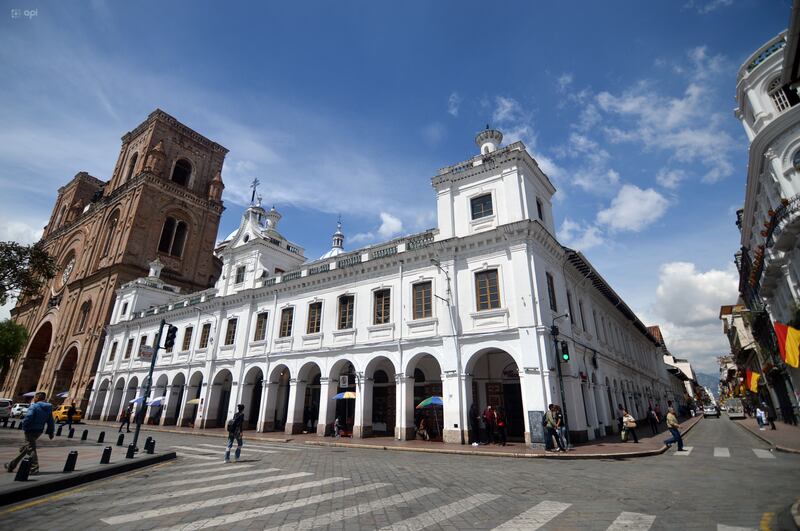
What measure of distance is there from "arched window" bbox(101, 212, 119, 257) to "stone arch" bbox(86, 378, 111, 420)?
1722 cm

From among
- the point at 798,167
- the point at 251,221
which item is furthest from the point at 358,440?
the point at 798,167

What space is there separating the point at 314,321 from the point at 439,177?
451 inches

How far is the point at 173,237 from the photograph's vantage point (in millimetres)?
46875

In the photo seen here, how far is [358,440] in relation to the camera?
18016mm

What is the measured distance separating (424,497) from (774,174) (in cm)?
2238

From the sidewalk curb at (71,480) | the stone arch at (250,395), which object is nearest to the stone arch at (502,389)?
the sidewalk curb at (71,480)

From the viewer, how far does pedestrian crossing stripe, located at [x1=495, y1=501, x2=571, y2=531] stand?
5.41 meters

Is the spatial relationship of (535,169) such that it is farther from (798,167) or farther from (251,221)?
(251,221)

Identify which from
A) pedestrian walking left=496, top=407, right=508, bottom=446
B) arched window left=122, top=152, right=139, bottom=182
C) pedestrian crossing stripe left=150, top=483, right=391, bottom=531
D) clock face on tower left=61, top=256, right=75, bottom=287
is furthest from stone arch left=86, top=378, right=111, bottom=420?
pedestrian crossing stripe left=150, top=483, right=391, bottom=531

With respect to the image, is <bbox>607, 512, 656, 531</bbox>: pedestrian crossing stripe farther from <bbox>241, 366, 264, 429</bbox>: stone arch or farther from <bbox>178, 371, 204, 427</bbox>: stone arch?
<bbox>178, 371, 204, 427</bbox>: stone arch

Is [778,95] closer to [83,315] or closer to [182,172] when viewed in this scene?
[182,172]

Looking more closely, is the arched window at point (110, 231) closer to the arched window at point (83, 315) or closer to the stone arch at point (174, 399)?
the arched window at point (83, 315)

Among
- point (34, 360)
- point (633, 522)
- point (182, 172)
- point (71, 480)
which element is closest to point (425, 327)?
point (633, 522)

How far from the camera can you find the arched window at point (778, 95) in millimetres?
18547
